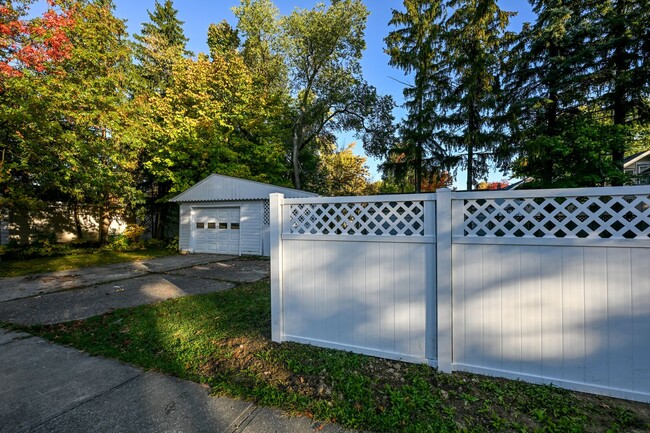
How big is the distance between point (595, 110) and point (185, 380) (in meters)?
12.8

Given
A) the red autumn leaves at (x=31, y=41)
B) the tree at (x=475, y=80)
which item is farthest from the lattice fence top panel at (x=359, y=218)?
the red autumn leaves at (x=31, y=41)

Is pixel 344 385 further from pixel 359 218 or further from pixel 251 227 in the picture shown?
pixel 251 227

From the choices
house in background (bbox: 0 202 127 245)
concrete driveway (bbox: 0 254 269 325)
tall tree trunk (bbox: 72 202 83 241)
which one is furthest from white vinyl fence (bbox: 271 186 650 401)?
tall tree trunk (bbox: 72 202 83 241)

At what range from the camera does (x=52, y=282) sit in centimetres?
654

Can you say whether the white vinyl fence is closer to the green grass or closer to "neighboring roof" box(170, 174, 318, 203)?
"neighboring roof" box(170, 174, 318, 203)

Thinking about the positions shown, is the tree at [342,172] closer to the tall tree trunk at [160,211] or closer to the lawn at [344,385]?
the tall tree trunk at [160,211]

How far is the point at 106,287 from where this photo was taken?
6020 millimetres

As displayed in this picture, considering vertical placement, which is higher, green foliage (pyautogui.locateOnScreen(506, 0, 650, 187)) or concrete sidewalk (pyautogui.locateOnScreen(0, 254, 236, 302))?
green foliage (pyautogui.locateOnScreen(506, 0, 650, 187))

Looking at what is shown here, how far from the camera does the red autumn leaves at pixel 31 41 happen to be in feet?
29.5

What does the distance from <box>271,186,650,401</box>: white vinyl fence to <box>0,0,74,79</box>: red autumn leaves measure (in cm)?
1135

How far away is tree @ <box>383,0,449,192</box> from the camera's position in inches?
476

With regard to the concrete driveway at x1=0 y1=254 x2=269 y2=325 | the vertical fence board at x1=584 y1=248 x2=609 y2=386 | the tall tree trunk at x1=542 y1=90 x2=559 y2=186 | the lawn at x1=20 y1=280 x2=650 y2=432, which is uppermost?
the tall tree trunk at x1=542 y1=90 x2=559 y2=186

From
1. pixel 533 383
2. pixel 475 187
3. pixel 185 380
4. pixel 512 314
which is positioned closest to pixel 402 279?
pixel 512 314

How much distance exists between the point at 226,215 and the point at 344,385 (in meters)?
10.3
